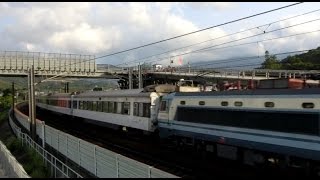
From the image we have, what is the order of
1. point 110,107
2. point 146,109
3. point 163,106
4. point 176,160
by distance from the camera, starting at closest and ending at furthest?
point 176,160 < point 163,106 < point 146,109 < point 110,107

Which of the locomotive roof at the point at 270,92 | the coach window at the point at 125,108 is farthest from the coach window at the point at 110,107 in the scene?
the locomotive roof at the point at 270,92

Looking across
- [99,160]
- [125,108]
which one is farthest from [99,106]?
[99,160]

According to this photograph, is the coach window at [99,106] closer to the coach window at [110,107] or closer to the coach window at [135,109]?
the coach window at [110,107]

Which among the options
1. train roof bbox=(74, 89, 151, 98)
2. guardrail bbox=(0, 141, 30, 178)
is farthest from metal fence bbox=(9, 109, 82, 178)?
train roof bbox=(74, 89, 151, 98)

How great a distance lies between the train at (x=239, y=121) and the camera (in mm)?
16953

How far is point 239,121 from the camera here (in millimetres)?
20562

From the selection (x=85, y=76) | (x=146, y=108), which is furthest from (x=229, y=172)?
(x=85, y=76)

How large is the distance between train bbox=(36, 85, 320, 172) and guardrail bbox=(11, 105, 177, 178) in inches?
231

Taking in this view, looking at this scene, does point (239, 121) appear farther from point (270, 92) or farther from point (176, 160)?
point (176, 160)

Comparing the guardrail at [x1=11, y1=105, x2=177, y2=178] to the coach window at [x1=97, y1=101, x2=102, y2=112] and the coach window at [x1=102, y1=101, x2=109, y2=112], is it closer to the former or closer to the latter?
the coach window at [x1=102, y1=101, x2=109, y2=112]

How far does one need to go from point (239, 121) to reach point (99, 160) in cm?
622

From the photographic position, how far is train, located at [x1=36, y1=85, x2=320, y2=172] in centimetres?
1695

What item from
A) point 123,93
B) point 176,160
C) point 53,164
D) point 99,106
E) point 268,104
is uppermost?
point 123,93

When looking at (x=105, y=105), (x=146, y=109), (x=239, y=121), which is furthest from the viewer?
(x=105, y=105)
